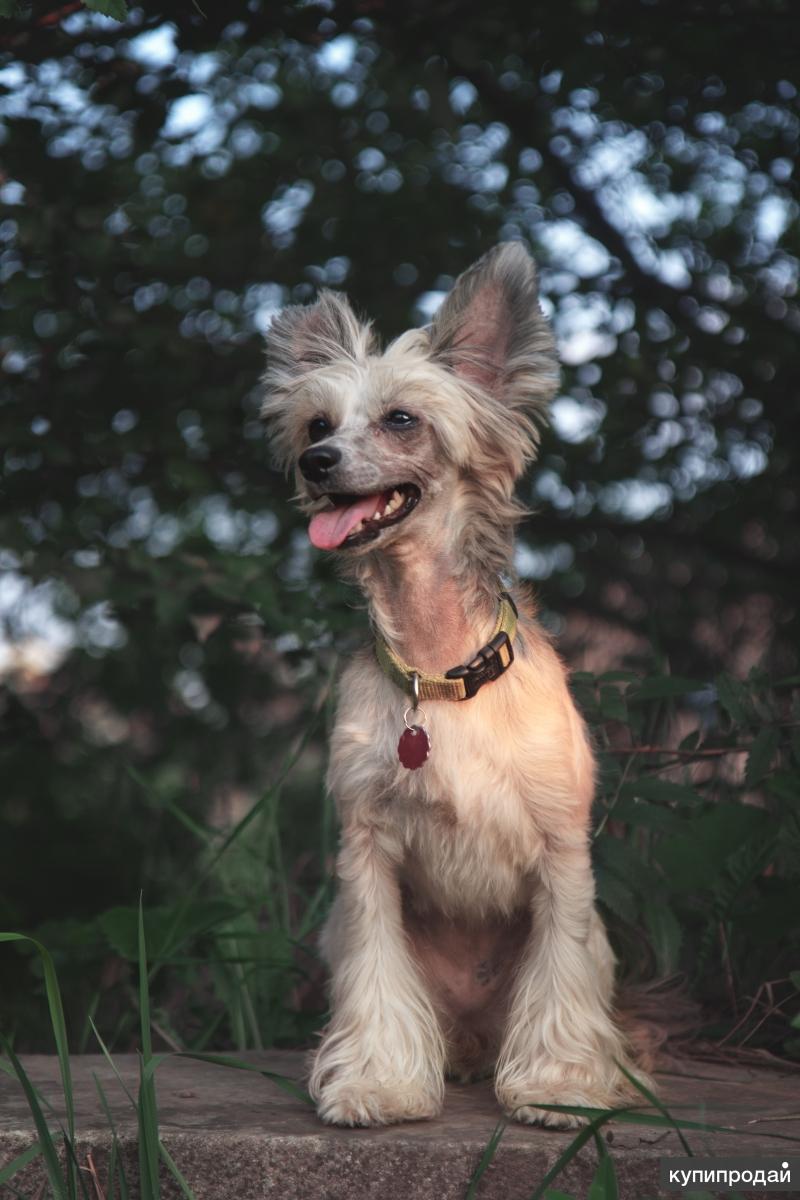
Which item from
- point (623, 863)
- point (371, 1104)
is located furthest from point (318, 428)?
point (371, 1104)

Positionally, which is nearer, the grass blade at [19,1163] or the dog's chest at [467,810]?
the grass blade at [19,1163]

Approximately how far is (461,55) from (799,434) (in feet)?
8.98

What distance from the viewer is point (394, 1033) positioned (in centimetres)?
314

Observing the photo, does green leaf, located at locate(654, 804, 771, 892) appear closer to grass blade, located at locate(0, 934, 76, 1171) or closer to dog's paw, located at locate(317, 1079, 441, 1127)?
dog's paw, located at locate(317, 1079, 441, 1127)

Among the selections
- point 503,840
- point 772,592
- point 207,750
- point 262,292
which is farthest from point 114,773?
point 503,840

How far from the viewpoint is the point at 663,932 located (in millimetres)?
3869

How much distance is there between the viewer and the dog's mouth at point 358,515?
10.1 ft

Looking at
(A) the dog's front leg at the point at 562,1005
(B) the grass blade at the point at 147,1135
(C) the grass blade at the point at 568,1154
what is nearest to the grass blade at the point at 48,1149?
(B) the grass blade at the point at 147,1135

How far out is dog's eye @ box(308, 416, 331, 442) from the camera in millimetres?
3374

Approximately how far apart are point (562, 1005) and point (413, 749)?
0.74 meters

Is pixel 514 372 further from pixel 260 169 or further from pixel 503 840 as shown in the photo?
pixel 260 169

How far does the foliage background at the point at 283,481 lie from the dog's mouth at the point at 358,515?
0.48 meters

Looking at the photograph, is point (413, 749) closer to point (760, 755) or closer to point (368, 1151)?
point (368, 1151)

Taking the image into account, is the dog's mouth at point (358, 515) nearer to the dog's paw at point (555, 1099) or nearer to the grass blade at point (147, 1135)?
the grass blade at point (147, 1135)
